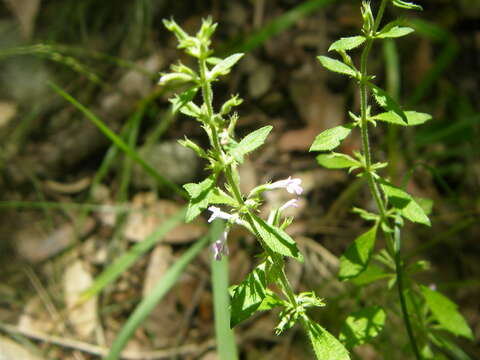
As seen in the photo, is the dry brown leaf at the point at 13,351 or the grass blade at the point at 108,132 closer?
the grass blade at the point at 108,132

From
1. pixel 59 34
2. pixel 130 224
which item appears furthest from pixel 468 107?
pixel 59 34

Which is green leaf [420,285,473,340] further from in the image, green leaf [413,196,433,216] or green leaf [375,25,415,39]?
green leaf [375,25,415,39]

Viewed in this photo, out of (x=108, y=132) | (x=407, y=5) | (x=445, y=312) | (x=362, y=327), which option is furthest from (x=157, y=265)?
(x=407, y=5)

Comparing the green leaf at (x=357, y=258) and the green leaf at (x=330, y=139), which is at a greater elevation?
the green leaf at (x=330, y=139)

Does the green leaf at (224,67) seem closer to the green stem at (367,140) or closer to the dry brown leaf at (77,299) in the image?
the green stem at (367,140)

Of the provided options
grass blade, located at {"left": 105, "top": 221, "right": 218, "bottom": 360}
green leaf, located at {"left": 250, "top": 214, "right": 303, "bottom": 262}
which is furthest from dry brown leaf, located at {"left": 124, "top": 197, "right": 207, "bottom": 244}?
green leaf, located at {"left": 250, "top": 214, "right": 303, "bottom": 262}

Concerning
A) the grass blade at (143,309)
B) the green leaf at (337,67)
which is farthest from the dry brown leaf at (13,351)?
the green leaf at (337,67)

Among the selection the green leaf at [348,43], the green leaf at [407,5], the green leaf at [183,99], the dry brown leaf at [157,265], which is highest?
the green leaf at [407,5]
